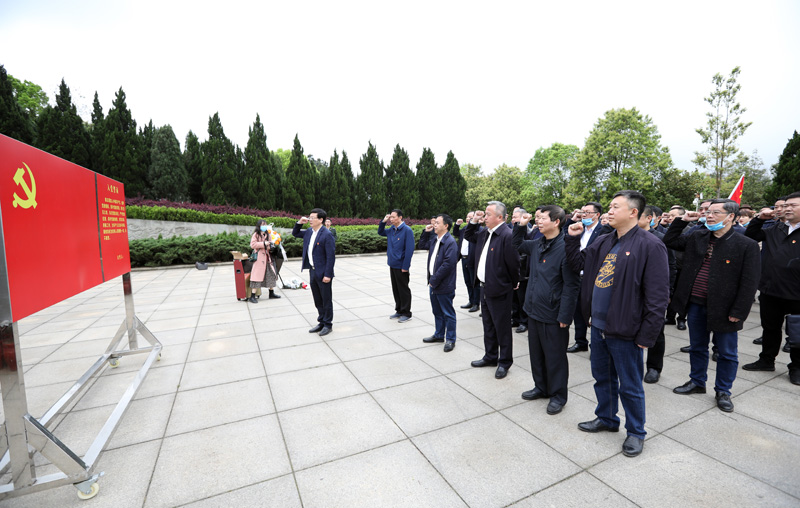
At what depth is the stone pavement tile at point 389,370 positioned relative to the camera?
3.79 m

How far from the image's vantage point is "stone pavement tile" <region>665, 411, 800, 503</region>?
2312 millimetres

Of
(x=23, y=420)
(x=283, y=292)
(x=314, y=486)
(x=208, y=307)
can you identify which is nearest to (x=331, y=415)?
(x=314, y=486)

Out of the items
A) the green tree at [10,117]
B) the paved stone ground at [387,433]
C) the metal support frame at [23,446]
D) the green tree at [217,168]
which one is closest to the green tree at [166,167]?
the green tree at [217,168]

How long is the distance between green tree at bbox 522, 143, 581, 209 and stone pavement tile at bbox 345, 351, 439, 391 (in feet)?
119

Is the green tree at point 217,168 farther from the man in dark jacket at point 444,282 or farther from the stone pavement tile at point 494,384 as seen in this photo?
the stone pavement tile at point 494,384

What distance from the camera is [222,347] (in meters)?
4.88

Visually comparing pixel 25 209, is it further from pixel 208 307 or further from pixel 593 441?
pixel 208 307

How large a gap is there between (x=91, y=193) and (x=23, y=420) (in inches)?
78.0

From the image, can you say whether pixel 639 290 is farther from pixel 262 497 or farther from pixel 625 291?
pixel 262 497

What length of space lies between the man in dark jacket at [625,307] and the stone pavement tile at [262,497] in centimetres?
230

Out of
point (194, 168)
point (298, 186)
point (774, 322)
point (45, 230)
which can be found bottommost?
point (774, 322)

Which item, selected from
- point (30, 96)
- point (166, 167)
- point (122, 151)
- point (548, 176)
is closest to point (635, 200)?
point (166, 167)

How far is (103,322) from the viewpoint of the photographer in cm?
628

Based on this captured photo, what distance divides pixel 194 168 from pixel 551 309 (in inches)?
958
